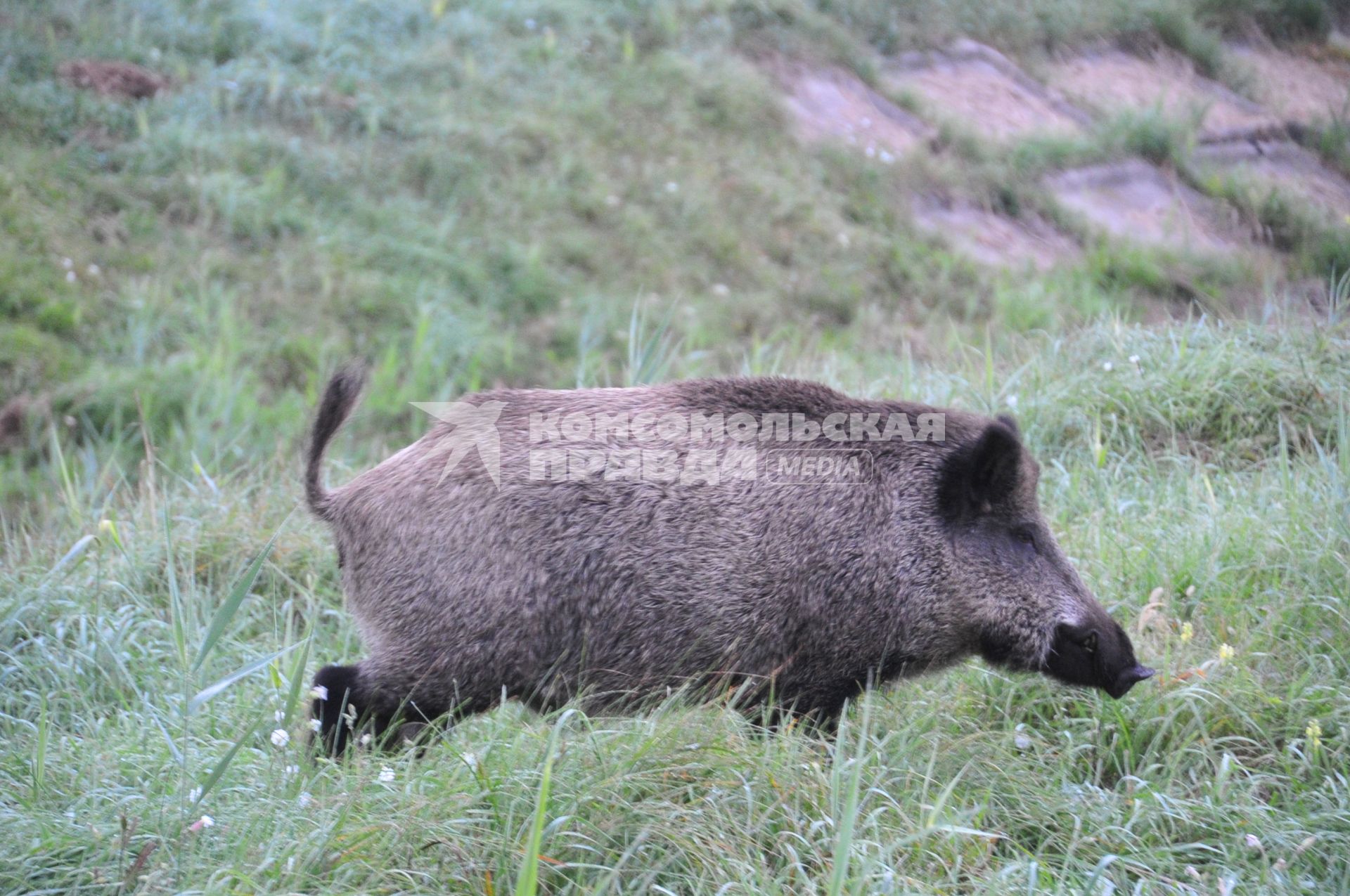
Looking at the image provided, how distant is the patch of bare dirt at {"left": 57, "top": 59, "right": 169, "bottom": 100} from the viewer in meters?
6.68

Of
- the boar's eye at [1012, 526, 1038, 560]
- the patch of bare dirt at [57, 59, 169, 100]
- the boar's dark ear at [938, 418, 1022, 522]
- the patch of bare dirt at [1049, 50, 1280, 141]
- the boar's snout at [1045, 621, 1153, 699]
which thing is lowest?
the boar's snout at [1045, 621, 1153, 699]

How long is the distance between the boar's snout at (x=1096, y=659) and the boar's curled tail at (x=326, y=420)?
78.6 inches

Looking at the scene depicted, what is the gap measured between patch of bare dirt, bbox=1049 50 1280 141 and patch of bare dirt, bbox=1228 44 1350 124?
0.39 ft

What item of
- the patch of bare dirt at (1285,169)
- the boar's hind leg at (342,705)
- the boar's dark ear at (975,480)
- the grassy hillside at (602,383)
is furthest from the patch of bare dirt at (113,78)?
the patch of bare dirt at (1285,169)

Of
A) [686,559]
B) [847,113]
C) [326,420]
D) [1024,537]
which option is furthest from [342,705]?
[847,113]

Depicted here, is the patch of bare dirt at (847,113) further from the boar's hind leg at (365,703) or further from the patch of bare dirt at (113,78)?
the boar's hind leg at (365,703)

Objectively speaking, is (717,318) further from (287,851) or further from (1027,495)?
(287,851)

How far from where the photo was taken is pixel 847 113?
7938 millimetres

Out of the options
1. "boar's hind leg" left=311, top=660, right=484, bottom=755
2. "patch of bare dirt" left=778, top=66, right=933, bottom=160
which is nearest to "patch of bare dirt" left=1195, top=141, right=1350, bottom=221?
"patch of bare dirt" left=778, top=66, right=933, bottom=160

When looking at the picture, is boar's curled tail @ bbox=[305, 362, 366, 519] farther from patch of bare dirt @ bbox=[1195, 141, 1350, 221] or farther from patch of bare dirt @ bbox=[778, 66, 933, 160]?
patch of bare dirt @ bbox=[1195, 141, 1350, 221]

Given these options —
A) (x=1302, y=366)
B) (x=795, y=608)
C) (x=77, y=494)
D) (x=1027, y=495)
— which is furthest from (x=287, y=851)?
(x=1302, y=366)

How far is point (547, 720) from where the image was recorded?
2.89 metres

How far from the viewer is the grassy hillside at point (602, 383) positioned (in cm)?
234

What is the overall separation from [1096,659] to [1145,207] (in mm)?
4841
